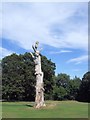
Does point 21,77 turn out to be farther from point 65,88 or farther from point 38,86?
point 65,88

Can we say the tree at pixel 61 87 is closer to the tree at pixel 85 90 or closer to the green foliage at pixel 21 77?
the tree at pixel 85 90

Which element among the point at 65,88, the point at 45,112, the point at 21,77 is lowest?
the point at 45,112

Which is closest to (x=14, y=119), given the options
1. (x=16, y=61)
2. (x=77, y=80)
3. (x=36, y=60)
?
(x=36, y=60)

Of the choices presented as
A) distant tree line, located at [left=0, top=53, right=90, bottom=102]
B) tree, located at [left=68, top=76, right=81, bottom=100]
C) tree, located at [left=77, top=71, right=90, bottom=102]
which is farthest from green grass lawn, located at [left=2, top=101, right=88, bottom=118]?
tree, located at [left=68, top=76, right=81, bottom=100]

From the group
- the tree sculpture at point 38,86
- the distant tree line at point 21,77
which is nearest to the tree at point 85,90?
the distant tree line at point 21,77

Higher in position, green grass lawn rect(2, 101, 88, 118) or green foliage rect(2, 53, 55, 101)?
green foliage rect(2, 53, 55, 101)

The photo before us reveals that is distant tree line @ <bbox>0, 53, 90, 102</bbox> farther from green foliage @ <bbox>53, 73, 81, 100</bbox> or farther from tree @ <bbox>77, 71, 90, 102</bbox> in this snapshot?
green foliage @ <bbox>53, 73, 81, 100</bbox>

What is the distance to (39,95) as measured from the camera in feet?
107

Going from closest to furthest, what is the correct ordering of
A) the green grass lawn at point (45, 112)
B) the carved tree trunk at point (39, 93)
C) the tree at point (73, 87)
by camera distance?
the green grass lawn at point (45, 112), the carved tree trunk at point (39, 93), the tree at point (73, 87)

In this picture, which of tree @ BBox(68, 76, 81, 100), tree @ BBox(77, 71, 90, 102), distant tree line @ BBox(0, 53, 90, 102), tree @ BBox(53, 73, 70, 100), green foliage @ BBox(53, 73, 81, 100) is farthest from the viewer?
tree @ BBox(68, 76, 81, 100)

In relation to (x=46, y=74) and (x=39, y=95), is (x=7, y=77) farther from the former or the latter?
(x=39, y=95)

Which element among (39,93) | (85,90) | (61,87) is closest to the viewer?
(39,93)

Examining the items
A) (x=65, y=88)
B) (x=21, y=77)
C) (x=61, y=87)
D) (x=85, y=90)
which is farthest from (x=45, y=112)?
(x=65, y=88)

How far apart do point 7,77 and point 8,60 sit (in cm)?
557
